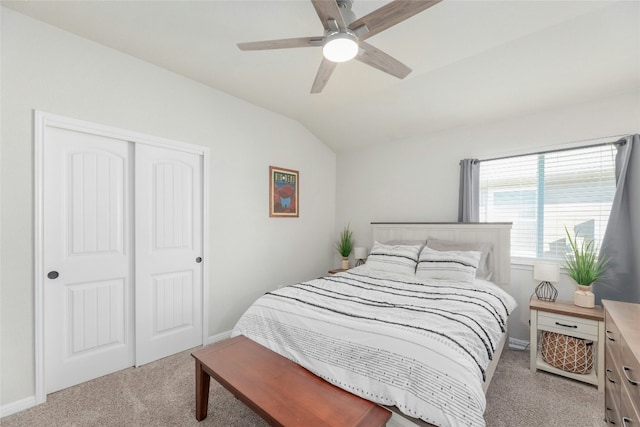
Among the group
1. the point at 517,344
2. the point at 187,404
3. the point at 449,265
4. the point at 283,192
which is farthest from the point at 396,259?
the point at 187,404

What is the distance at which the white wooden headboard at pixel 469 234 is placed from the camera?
120 inches

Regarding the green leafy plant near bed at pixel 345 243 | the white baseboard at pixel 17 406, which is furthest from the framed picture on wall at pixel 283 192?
the white baseboard at pixel 17 406

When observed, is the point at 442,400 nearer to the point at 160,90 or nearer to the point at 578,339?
the point at 578,339

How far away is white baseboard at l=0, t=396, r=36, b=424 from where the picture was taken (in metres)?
1.94

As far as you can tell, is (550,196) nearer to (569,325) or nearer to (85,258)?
(569,325)

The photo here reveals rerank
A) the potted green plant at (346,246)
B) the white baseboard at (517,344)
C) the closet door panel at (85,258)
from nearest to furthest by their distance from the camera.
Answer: the closet door panel at (85,258) < the white baseboard at (517,344) < the potted green plant at (346,246)

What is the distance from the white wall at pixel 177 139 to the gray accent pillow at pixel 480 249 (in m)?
1.92

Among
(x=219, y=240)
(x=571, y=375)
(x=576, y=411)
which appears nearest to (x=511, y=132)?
(x=571, y=375)

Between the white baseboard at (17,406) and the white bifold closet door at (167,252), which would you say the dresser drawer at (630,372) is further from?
the white baseboard at (17,406)

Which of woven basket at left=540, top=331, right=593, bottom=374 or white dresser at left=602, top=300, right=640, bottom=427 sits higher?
white dresser at left=602, top=300, right=640, bottom=427

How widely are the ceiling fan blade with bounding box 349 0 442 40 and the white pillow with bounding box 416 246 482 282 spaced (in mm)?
2234

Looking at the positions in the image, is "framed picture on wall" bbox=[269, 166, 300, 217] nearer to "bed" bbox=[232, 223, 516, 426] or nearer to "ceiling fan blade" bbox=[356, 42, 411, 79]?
"bed" bbox=[232, 223, 516, 426]

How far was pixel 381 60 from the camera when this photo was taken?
1949 millimetres

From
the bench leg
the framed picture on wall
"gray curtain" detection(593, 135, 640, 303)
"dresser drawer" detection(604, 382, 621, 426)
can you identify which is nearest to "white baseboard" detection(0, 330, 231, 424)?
the bench leg
